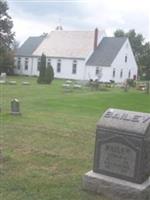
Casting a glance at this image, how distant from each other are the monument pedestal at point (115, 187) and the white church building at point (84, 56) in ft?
139

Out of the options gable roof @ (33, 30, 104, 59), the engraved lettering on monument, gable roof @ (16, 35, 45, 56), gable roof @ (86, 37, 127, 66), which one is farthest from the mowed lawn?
gable roof @ (16, 35, 45, 56)

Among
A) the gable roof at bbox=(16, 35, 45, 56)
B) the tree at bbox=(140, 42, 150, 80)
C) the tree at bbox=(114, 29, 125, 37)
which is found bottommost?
the tree at bbox=(140, 42, 150, 80)

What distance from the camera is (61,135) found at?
31.8 ft

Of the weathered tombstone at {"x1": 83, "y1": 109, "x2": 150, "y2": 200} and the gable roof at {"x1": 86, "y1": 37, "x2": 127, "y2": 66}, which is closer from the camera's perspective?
the weathered tombstone at {"x1": 83, "y1": 109, "x2": 150, "y2": 200}

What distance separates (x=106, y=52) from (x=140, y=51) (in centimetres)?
2641

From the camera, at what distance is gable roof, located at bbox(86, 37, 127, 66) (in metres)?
49.4

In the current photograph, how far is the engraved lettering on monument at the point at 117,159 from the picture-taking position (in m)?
5.27

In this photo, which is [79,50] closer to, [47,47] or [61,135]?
[47,47]

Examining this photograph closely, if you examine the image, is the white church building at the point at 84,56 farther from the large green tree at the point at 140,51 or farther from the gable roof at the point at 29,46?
the large green tree at the point at 140,51

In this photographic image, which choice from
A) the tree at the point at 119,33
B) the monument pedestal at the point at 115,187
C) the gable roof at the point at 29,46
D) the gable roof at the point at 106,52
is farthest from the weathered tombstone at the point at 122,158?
the tree at the point at 119,33

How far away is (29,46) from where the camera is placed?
59.0 metres

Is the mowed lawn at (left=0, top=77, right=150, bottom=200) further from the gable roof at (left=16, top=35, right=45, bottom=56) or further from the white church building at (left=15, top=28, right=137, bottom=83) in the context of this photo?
the gable roof at (left=16, top=35, right=45, bottom=56)

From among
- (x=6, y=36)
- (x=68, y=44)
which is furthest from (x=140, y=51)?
(x=6, y=36)

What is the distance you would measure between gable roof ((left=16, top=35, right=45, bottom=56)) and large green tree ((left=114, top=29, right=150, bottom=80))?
18.4 m
